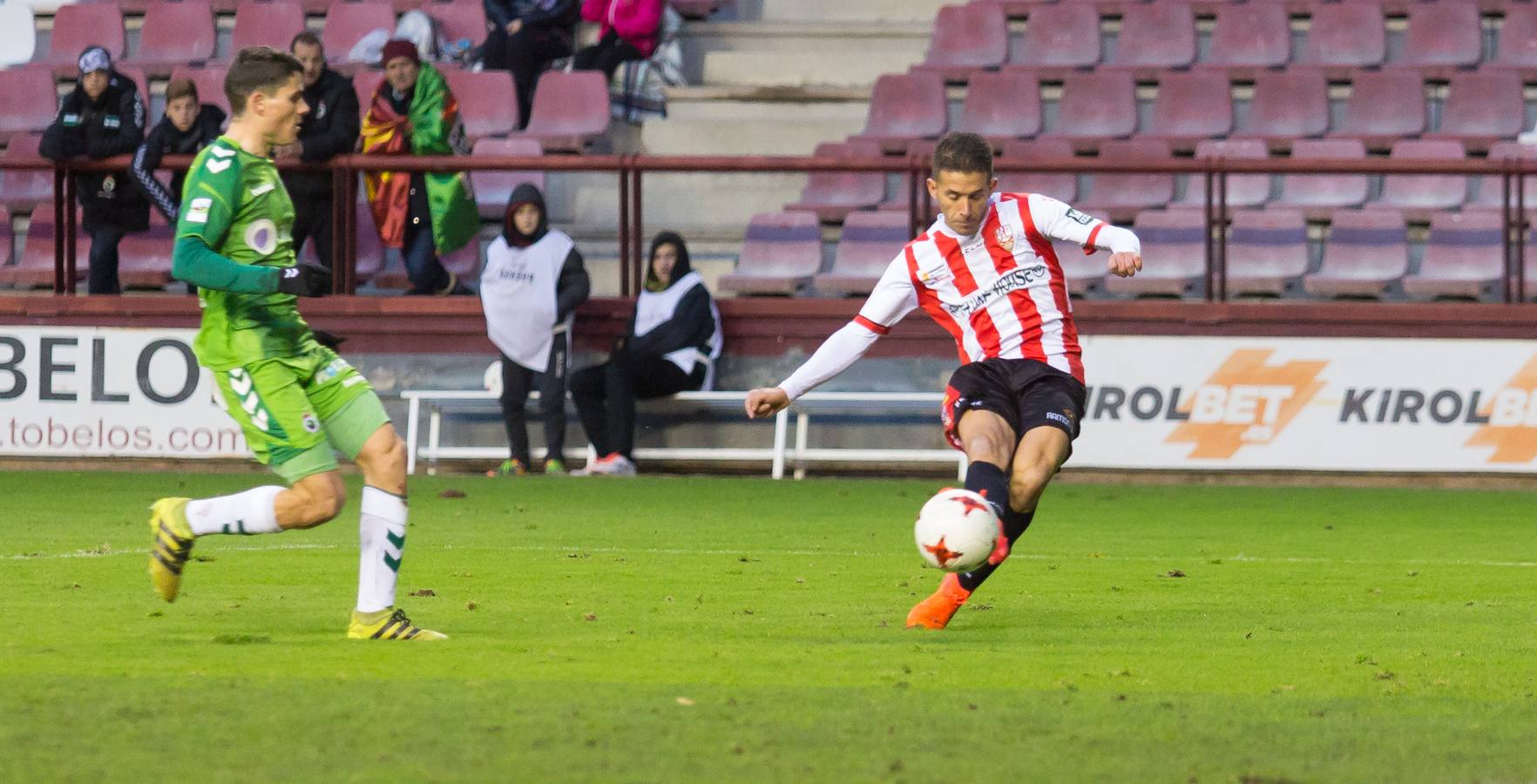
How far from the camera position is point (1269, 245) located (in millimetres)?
14602

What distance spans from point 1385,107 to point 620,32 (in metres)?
6.23

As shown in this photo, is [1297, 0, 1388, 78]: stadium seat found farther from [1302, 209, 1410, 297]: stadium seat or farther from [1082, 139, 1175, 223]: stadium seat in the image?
[1082, 139, 1175, 223]: stadium seat

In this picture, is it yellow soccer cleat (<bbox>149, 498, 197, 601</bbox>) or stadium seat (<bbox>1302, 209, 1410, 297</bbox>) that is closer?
yellow soccer cleat (<bbox>149, 498, 197, 601</bbox>)

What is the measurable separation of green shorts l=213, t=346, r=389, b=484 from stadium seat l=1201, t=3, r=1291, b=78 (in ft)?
38.5

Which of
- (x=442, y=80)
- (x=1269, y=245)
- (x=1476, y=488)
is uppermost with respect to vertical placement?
(x=442, y=80)

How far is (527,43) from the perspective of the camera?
17.3 m

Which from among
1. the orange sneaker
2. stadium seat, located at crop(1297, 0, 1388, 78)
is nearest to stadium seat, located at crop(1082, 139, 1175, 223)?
stadium seat, located at crop(1297, 0, 1388, 78)

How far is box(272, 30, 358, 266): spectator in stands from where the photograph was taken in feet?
47.8

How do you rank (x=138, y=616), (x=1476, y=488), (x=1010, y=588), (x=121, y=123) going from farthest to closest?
1. (x=121, y=123)
2. (x=1476, y=488)
3. (x=1010, y=588)
4. (x=138, y=616)

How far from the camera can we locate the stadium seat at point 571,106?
55.6 ft

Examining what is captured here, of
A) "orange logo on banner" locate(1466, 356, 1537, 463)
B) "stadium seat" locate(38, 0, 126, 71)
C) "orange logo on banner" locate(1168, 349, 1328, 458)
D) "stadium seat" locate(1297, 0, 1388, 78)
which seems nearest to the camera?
"orange logo on banner" locate(1466, 356, 1537, 463)

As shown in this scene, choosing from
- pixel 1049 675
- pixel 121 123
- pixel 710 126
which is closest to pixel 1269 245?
pixel 710 126

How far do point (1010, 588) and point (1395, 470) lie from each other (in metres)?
6.67

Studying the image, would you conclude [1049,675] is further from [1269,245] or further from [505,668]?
[1269,245]
